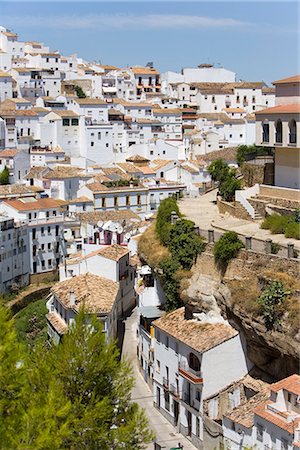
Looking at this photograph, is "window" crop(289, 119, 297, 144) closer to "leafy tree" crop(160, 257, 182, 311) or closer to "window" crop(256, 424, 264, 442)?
"leafy tree" crop(160, 257, 182, 311)

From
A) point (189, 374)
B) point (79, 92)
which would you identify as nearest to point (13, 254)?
point (189, 374)

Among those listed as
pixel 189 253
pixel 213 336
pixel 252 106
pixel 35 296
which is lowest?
pixel 35 296

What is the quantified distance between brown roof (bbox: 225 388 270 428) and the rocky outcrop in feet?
2.56

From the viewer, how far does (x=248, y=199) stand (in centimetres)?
2192

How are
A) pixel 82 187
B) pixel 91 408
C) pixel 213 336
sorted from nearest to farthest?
pixel 91 408 < pixel 213 336 < pixel 82 187

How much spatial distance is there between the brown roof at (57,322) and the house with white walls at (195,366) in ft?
13.5

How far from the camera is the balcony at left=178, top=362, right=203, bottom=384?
18016 mm

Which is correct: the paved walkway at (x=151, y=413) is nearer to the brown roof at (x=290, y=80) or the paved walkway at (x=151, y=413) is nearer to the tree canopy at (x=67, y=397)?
the tree canopy at (x=67, y=397)

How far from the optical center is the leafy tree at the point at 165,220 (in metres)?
22.4

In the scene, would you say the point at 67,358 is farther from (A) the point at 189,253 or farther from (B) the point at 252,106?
(B) the point at 252,106

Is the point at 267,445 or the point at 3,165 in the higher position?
the point at 3,165

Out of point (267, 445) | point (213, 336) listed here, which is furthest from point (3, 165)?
point (267, 445)

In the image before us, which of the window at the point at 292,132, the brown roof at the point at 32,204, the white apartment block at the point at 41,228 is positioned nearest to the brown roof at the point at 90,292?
the window at the point at 292,132

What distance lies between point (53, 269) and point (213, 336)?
19658 mm
